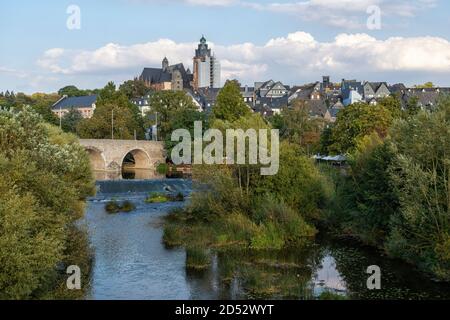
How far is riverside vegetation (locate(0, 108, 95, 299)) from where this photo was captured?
17344 millimetres

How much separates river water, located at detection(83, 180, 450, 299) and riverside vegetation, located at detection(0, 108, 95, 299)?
4.42 ft

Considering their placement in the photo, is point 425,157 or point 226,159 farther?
point 226,159

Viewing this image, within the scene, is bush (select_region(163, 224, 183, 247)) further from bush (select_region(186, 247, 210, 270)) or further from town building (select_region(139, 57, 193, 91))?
town building (select_region(139, 57, 193, 91))

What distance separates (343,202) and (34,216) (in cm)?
1828

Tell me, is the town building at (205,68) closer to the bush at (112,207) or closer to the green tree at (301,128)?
the green tree at (301,128)

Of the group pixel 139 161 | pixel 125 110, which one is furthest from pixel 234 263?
pixel 125 110

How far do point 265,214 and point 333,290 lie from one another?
897cm

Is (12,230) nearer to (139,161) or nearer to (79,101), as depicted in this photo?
(139,161)

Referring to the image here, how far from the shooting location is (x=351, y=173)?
31.9m

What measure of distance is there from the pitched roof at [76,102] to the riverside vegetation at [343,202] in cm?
9945

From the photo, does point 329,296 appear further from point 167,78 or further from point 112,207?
point 167,78

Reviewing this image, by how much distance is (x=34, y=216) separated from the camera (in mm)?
18891

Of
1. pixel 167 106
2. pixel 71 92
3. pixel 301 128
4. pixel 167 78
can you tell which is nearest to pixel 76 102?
pixel 71 92

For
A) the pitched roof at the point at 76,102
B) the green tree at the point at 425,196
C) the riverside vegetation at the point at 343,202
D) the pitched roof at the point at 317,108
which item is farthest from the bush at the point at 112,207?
the pitched roof at the point at 76,102
